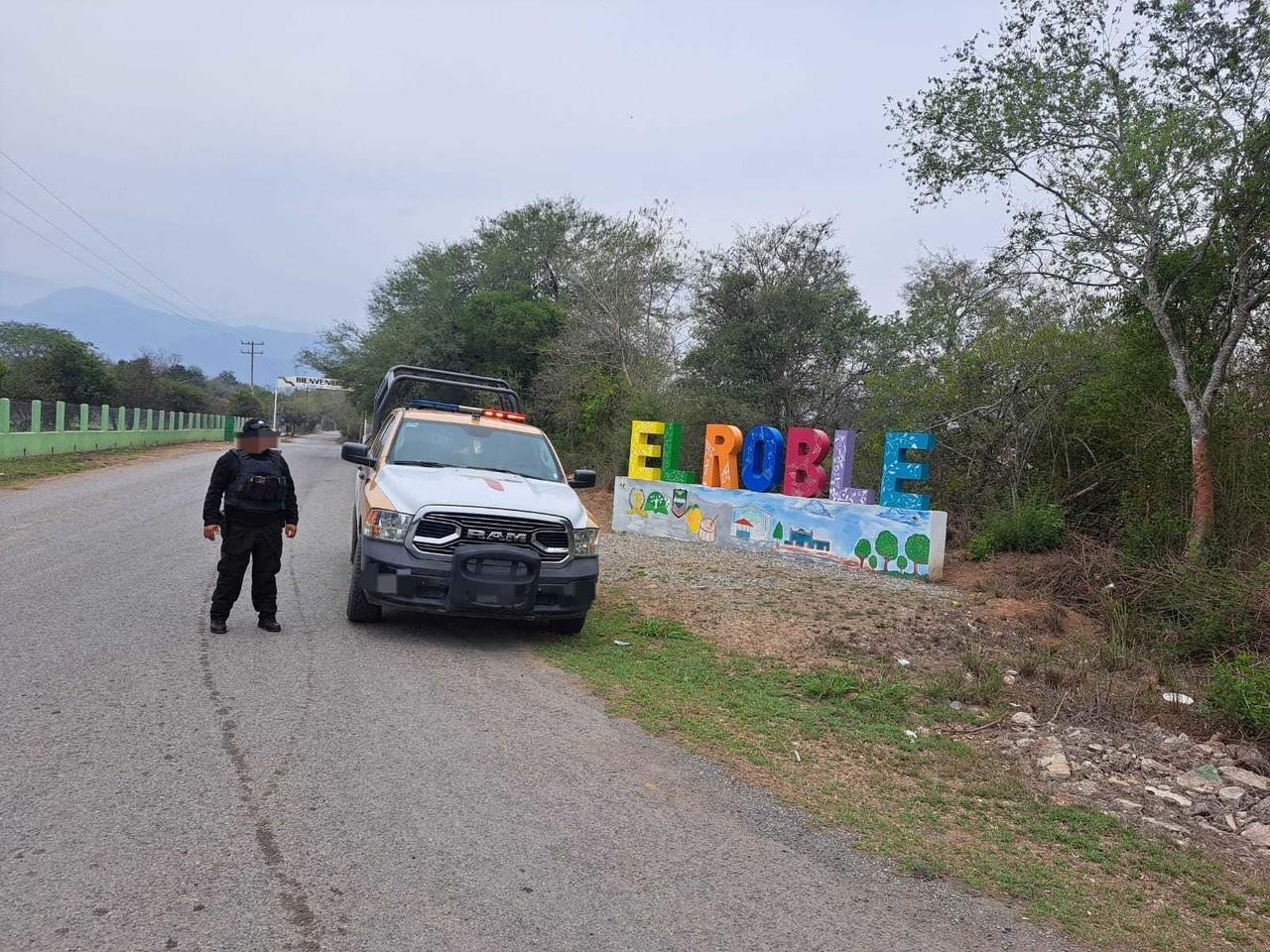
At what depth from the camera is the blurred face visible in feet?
23.0

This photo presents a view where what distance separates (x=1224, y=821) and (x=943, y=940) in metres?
2.39

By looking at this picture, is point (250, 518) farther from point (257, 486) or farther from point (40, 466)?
point (40, 466)

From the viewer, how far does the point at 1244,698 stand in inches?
227

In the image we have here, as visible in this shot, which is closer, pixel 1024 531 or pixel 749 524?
pixel 1024 531

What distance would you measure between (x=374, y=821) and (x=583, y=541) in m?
3.73

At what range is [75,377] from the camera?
42469 mm

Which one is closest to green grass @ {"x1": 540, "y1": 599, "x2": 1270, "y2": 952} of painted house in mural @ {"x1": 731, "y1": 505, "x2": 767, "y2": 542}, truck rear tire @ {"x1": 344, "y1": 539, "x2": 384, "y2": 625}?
truck rear tire @ {"x1": 344, "y1": 539, "x2": 384, "y2": 625}

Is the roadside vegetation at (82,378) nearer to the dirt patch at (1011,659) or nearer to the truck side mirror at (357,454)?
the truck side mirror at (357,454)

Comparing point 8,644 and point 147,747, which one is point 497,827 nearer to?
point 147,747

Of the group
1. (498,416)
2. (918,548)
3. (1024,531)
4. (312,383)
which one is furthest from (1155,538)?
(312,383)

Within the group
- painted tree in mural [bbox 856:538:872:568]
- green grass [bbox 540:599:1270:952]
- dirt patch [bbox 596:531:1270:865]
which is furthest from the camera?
painted tree in mural [bbox 856:538:872:568]

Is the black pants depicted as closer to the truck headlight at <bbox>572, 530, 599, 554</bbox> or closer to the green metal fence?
the truck headlight at <bbox>572, 530, 599, 554</bbox>

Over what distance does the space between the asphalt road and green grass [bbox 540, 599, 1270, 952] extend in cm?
26

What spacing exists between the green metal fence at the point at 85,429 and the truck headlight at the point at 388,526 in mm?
8822
